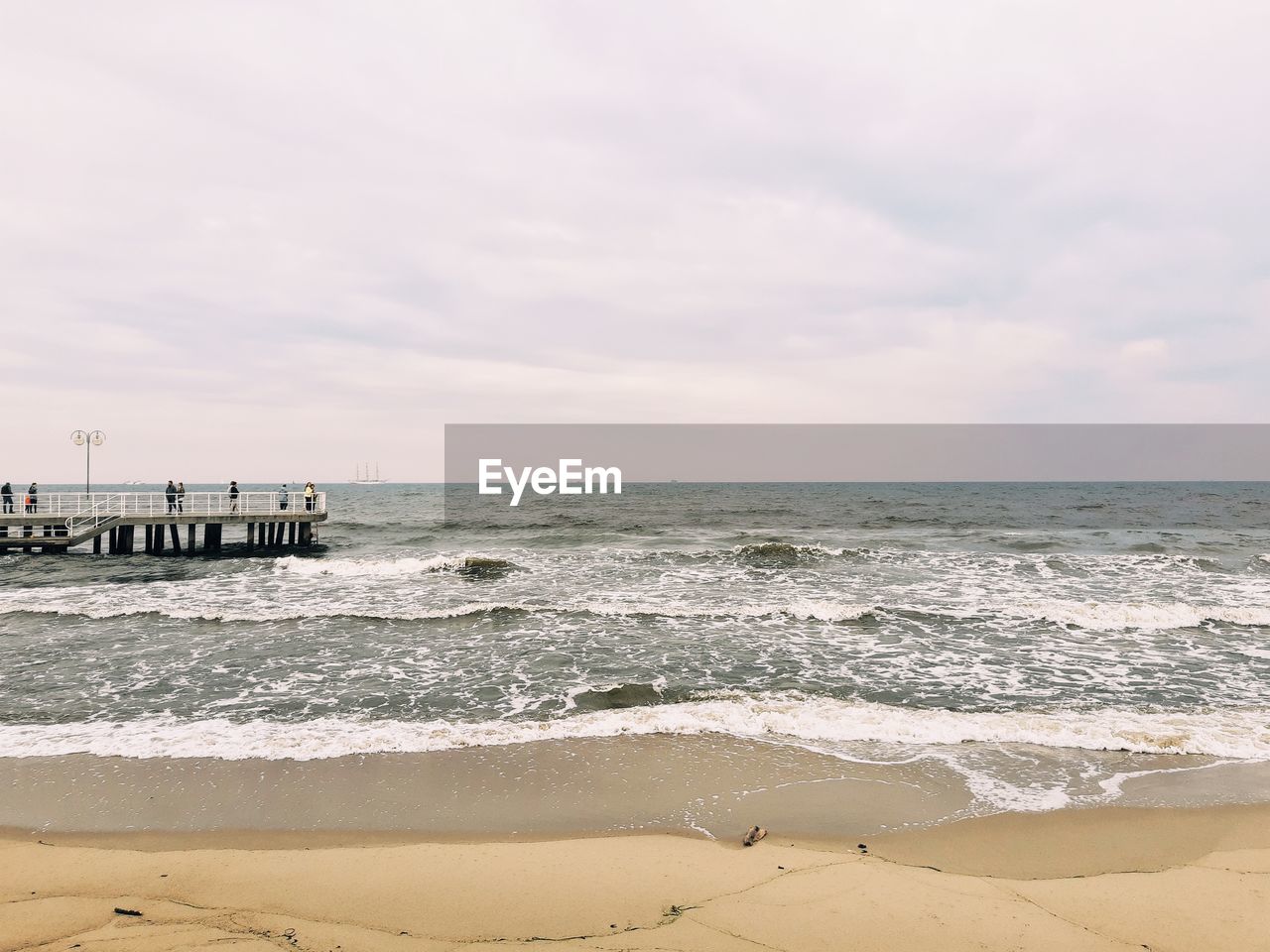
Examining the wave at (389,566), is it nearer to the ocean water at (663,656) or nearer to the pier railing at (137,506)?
the ocean water at (663,656)

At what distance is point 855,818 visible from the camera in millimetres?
7184

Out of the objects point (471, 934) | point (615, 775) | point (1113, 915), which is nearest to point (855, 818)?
point (1113, 915)

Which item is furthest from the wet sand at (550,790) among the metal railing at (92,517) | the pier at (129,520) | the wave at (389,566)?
the metal railing at (92,517)

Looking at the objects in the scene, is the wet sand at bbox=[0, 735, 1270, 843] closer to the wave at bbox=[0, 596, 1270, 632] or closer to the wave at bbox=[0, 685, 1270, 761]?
the wave at bbox=[0, 685, 1270, 761]

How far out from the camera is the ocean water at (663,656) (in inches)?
377

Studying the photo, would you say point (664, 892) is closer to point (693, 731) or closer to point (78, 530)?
point (693, 731)

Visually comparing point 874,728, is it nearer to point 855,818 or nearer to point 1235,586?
point 855,818

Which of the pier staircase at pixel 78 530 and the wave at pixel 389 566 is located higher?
the pier staircase at pixel 78 530

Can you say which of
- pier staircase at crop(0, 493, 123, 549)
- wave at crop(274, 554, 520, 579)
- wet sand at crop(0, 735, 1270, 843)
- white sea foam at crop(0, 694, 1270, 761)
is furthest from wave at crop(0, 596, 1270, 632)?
pier staircase at crop(0, 493, 123, 549)

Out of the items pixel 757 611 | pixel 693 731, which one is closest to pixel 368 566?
pixel 757 611

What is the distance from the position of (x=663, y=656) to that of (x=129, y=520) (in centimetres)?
2940

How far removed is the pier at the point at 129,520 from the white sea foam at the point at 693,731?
853 inches

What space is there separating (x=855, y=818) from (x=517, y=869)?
12.2 ft

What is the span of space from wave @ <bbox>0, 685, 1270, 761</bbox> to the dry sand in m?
2.38
